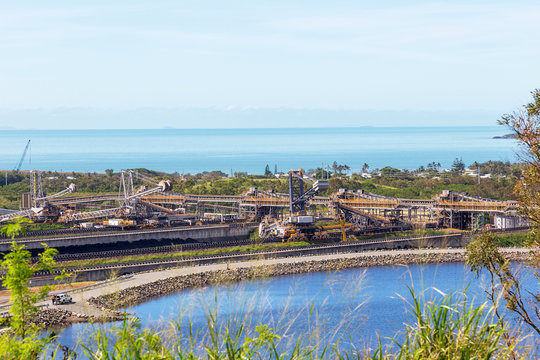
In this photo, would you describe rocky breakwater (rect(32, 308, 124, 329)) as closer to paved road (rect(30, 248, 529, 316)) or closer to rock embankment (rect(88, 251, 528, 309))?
paved road (rect(30, 248, 529, 316))

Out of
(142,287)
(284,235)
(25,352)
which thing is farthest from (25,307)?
(284,235)

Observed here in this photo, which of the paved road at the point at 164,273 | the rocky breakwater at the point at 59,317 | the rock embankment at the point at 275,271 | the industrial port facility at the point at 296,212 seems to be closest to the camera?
the rocky breakwater at the point at 59,317

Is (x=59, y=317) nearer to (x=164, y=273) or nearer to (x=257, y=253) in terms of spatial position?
(x=164, y=273)

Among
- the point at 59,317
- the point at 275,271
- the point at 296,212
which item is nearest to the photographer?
the point at 59,317

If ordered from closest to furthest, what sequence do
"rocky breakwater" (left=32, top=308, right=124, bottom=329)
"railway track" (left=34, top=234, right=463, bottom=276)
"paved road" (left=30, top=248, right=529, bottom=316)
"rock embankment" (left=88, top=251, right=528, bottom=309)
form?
"rocky breakwater" (left=32, top=308, right=124, bottom=329) < "paved road" (left=30, top=248, right=529, bottom=316) < "rock embankment" (left=88, top=251, right=528, bottom=309) < "railway track" (left=34, top=234, right=463, bottom=276)

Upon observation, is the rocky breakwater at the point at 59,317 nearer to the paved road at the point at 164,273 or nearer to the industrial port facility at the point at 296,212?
the paved road at the point at 164,273

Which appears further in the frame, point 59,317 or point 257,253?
point 257,253

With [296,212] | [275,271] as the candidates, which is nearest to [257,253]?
[275,271]

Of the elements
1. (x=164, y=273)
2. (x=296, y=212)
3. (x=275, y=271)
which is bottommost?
(x=275, y=271)

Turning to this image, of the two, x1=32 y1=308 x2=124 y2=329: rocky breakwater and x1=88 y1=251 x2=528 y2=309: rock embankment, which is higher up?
x1=32 y1=308 x2=124 y2=329: rocky breakwater

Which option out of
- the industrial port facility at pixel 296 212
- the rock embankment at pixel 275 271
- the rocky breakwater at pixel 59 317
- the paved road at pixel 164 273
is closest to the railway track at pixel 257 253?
the paved road at pixel 164 273

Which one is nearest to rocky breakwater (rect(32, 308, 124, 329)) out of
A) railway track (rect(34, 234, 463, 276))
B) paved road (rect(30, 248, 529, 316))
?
paved road (rect(30, 248, 529, 316))

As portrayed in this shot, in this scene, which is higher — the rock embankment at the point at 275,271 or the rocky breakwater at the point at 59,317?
the rocky breakwater at the point at 59,317

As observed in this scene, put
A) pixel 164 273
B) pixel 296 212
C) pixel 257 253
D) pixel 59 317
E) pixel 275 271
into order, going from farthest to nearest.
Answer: pixel 296 212
pixel 257 253
pixel 275 271
pixel 164 273
pixel 59 317
